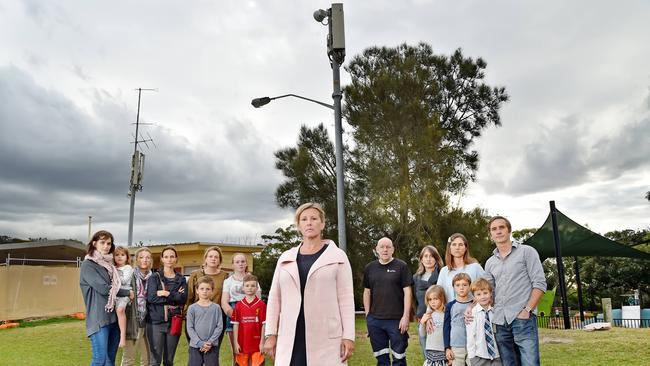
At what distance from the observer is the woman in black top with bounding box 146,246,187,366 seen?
6.49 metres

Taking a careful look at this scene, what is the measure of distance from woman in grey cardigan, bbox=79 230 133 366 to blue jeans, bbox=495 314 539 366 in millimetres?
4041

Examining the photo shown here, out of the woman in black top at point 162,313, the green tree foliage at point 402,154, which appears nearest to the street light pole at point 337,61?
the woman in black top at point 162,313

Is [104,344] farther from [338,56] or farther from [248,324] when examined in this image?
[338,56]

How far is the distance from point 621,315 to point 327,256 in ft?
54.1

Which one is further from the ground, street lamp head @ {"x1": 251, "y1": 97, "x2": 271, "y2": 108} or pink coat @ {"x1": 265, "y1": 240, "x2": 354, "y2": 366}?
street lamp head @ {"x1": 251, "y1": 97, "x2": 271, "y2": 108}

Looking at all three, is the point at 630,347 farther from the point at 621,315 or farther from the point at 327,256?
the point at 621,315

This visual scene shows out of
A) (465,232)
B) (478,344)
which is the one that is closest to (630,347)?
(478,344)

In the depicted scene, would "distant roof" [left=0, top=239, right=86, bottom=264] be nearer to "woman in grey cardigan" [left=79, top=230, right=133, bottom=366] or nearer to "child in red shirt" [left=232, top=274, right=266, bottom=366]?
"woman in grey cardigan" [left=79, top=230, right=133, bottom=366]

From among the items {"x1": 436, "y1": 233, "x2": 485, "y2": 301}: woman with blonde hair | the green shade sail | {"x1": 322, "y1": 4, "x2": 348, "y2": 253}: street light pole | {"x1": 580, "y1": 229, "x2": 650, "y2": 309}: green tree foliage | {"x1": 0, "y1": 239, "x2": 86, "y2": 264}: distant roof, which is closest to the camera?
{"x1": 436, "y1": 233, "x2": 485, "y2": 301}: woman with blonde hair

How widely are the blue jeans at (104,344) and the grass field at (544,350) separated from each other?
3596mm

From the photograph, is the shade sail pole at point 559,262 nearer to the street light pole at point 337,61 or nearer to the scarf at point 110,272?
the street light pole at point 337,61

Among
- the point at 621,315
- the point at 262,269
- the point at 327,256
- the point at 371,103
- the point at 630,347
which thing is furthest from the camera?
the point at 262,269

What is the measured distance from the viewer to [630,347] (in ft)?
29.2

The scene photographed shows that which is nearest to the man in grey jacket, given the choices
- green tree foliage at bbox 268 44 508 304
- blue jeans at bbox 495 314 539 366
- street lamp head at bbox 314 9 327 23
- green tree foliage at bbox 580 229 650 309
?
blue jeans at bbox 495 314 539 366
